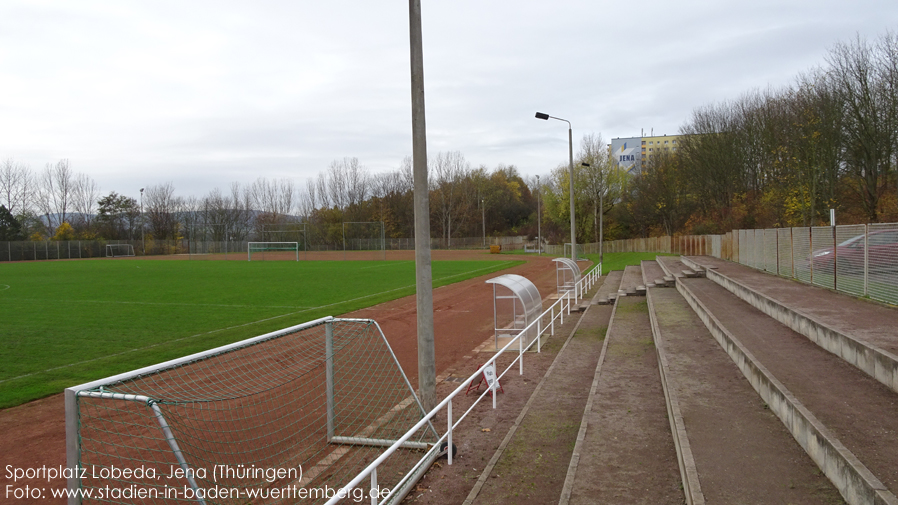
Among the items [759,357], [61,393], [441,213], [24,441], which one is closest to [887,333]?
[759,357]

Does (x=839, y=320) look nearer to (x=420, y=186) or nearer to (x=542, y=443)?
(x=542, y=443)

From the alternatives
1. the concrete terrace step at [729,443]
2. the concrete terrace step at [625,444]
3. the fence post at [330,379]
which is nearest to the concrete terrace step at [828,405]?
the concrete terrace step at [729,443]

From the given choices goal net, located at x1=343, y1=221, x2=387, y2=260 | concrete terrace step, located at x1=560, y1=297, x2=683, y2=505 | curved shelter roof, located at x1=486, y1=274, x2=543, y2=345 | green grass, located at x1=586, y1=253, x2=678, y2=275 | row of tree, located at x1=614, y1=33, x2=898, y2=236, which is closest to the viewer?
concrete terrace step, located at x1=560, y1=297, x2=683, y2=505

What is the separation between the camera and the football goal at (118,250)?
76312mm

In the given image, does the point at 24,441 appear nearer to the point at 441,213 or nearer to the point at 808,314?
the point at 808,314

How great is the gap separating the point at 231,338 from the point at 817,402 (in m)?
12.4

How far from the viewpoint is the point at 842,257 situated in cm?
1229

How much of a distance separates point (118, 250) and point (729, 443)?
88383mm

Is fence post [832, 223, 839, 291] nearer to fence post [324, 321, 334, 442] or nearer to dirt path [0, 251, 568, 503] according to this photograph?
dirt path [0, 251, 568, 503]

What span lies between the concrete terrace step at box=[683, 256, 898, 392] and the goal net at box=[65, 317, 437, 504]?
5.30 metres

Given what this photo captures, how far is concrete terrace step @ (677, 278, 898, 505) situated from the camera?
13.3 ft

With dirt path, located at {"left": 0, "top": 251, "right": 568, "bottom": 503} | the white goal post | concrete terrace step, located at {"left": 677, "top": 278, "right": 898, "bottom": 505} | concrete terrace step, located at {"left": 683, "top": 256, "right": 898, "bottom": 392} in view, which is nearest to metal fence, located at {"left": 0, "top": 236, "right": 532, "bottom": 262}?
the white goal post

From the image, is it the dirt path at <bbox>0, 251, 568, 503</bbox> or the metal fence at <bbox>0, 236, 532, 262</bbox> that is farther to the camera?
the metal fence at <bbox>0, 236, 532, 262</bbox>

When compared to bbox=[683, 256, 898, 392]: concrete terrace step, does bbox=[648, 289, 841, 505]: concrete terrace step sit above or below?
below
